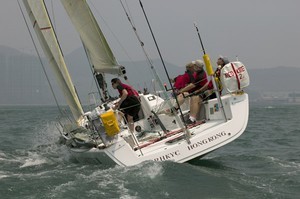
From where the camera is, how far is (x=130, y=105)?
10.0m

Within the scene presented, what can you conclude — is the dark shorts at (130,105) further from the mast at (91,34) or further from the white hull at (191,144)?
the mast at (91,34)

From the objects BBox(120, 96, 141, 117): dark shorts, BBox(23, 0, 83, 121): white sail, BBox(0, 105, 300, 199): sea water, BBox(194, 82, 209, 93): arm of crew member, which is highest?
BBox(23, 0, 83, 121): white sail

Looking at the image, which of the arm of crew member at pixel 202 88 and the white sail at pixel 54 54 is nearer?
the arm of crew member at pixel 202 88

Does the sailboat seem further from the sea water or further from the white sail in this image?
the sea water

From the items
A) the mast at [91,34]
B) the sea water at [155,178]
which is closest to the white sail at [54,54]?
the mast at [91,34]

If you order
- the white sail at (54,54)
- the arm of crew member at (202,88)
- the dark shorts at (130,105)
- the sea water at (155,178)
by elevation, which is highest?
the white sail at (54,54)

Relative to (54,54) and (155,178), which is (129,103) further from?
(155,178)

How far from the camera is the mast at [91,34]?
11.2 metres

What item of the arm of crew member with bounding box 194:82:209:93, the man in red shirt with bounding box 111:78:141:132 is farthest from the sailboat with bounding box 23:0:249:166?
the arm of crew member with bounding box 194:82:209:93

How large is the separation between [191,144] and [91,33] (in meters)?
4.21

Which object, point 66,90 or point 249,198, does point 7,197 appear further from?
point 66,90

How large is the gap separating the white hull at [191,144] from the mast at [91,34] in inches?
107

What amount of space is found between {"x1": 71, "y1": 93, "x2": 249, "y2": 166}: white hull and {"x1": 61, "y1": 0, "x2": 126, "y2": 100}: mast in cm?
272

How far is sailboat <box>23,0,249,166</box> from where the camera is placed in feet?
27.6
